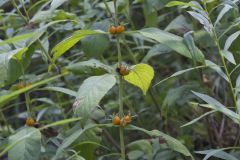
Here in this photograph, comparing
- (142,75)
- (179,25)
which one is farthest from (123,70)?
(179,25)

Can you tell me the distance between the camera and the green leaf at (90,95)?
3.99ft

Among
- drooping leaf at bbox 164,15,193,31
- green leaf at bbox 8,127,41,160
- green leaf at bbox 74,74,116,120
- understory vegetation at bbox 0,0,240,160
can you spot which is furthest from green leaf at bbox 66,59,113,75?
drooping leaf at bbox 164,15,193,31

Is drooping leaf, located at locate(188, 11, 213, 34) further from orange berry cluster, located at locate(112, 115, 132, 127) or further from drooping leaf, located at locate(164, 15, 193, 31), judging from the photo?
drooping leaf, located at locate(164, 15, 193, 31)

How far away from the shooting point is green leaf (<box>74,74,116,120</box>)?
1.22 m

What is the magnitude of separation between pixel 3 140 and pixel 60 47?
0.44m

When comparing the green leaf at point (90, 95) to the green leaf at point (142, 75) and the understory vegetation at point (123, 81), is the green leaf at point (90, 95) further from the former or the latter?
the green leaf at point (142, 75)

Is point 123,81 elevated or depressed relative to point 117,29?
depressed

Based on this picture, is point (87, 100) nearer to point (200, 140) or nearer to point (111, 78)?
point (111, 78)

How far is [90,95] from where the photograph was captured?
1229 mm

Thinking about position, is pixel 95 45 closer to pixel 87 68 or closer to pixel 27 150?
pixel 87 68

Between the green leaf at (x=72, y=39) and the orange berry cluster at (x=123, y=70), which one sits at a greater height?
the green leaf at (x=72, y=39)

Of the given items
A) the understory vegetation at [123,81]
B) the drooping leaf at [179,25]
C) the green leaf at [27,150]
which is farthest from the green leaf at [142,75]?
the drooping leaf at [179,25]

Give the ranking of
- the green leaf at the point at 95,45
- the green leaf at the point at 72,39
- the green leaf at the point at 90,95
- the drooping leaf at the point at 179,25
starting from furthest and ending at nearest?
the drooping leaf at the point at 179,25
the green leaf at the point at 95,45
the green leaf at the point at 72,39
the green leaf at the point at 90,95

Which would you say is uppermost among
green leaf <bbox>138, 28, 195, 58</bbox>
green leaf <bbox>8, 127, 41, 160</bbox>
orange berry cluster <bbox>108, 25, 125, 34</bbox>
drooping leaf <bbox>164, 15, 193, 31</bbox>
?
orange berry cluster <bbox>108, 25, 125, 34</bbox>
